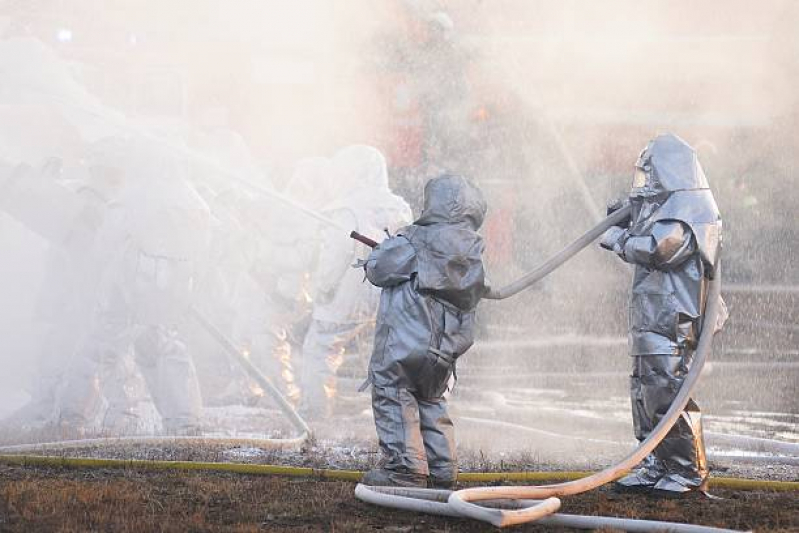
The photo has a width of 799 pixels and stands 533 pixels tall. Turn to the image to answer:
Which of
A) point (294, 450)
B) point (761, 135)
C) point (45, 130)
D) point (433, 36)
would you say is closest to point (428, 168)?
point (433, 36)

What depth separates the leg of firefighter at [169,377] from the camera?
34.8 ft

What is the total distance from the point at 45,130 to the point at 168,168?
11.6ft

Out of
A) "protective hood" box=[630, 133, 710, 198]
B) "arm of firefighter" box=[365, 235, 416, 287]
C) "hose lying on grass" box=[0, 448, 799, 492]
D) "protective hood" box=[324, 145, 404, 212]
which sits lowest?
"hose lying on grass" box=[0, 448, 799, 492]

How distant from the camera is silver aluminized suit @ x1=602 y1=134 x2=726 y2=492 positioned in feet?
23.9

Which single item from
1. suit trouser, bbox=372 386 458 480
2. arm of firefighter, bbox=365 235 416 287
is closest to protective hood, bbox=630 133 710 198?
arm of firefighter, bbox=365 235 416 287

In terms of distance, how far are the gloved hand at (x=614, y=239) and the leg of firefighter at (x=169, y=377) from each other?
4445mm

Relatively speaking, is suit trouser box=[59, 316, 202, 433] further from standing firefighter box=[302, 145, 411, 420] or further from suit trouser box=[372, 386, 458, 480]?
suit trouser box=[372, 386, 458, 480]

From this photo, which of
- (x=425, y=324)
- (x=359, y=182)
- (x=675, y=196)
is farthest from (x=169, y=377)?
(x=675, y=196)

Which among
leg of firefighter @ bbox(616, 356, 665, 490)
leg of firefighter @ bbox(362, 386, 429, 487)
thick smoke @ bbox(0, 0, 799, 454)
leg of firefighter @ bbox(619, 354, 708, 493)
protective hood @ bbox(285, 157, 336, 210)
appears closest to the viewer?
leg of firefighter @ bbox(362, 386, 429, 487)

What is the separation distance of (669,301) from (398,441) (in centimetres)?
181

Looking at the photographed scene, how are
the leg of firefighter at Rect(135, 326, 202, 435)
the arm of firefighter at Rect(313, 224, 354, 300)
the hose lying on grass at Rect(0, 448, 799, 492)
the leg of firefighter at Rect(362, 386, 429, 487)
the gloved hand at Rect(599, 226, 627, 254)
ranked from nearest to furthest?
1. the leg of firefighter at Rect(362, 386, 429, 487)
2. the gloved hand at Rect(599, 226, 627, 254)
3. the hose lying on grass at Rect(0, 448, 799, 492)
4. the leg of firefighter at Rect(135, 326, 202, 435)
5. the arm of firefighter at Rect(313, 224, 354, 300)

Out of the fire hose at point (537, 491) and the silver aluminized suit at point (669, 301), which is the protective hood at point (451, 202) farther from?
the silver aluminized suit at point (669, 301)

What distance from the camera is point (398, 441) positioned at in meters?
7.02

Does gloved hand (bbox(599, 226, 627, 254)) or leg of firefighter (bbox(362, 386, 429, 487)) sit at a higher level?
gloved hand (bbox(599, 226, 627, 254))
